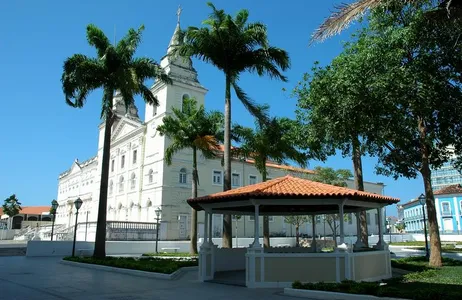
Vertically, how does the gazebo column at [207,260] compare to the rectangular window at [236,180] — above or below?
below

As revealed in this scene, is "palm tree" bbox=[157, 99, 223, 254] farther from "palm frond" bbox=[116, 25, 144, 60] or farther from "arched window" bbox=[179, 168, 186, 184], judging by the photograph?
"arched window" bbox=[179, 168, 186, 184]

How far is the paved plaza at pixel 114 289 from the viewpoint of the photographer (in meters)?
10.2

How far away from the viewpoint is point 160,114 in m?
42.4

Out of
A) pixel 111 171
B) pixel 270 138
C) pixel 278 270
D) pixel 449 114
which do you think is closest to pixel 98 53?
pixel 270 138

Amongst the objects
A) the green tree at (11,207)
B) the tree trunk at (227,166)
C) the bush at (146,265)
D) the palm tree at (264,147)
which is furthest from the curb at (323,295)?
the green tree at (11,207)

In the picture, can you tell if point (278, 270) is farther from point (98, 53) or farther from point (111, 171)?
point (111, 171)

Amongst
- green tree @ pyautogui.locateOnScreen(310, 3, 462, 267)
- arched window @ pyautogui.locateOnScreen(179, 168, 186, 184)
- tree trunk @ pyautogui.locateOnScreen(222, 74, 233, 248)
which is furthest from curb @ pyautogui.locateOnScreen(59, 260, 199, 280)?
arched window @ pyautogui.locateOnScreen(179, 168, 186, 184)

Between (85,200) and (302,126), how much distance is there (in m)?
53.5

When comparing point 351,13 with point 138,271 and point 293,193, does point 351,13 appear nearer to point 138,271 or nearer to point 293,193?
point 293,193

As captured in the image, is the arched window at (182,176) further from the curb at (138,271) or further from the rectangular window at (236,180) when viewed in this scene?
the curb at (138,271)

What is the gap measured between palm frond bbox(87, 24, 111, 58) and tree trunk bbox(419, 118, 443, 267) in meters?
16.0

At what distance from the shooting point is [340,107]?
1590cm

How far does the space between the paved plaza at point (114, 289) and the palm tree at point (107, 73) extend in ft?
22.6

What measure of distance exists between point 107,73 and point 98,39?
184 centimetres
